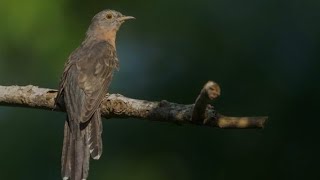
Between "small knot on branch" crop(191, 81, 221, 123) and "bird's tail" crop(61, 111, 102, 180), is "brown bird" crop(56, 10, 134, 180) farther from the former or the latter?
"small knot on branch" crop(191, 81, 221, 123)

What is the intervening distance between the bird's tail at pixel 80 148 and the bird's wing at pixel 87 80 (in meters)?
0.08

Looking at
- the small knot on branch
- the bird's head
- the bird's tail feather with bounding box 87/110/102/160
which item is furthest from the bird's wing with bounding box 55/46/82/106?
the small knot on branch

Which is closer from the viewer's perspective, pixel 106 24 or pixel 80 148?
pixel 80 148

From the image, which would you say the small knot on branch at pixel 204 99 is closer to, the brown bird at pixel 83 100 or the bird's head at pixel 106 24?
the brown bird at pixel 83 100

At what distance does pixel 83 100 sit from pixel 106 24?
188cm

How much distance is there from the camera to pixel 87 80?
21.6ft

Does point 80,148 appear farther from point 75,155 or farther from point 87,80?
point 87,80

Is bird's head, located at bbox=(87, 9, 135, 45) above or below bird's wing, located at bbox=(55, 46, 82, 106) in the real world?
above

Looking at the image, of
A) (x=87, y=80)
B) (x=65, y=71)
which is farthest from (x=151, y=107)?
(x=65, y=71)

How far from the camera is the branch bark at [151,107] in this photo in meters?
4.74

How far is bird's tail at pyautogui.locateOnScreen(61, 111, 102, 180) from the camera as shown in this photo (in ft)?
19.4

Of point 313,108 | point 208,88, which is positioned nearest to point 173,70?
point 313,108

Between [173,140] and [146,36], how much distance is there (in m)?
1.18

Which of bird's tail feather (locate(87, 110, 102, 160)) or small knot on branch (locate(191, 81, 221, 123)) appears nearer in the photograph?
small knot on branch (locate(191, 81, 221, 123))
